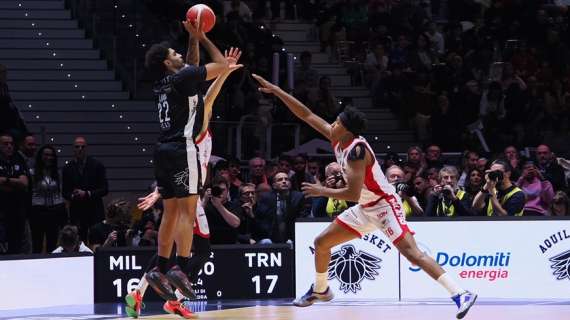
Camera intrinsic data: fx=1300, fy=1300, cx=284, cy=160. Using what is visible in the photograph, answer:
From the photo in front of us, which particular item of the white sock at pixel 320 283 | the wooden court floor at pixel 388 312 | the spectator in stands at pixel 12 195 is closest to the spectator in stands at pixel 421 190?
the wooden court floor at pixel 388 312

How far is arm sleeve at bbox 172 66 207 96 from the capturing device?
448 inches

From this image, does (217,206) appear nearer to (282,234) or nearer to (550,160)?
(282,234)

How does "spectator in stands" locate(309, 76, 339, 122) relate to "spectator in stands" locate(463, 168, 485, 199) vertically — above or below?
above

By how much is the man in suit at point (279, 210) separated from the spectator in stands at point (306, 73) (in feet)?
18.4

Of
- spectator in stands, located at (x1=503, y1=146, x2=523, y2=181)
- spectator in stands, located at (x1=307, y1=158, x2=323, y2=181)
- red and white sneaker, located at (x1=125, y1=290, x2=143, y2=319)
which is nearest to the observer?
red and white sneaker, located at (x1=125, y1=290, x2=143, y2=319)

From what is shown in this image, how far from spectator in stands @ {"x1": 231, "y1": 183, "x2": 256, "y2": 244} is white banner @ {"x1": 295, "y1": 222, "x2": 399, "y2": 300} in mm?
753

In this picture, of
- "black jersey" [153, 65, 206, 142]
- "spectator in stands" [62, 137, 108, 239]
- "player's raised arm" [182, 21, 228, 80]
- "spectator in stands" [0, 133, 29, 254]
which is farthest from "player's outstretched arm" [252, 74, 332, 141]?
"spectator in stands" [62, 137, 108, 239]

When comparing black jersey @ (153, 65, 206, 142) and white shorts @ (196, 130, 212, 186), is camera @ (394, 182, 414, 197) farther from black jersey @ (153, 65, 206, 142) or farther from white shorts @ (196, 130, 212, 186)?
black jersey @ (153, 65, 206, 142)

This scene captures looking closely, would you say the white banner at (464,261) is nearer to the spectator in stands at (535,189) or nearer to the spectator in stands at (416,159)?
the spectator in stands at (535,189)

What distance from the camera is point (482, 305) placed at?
13422mm

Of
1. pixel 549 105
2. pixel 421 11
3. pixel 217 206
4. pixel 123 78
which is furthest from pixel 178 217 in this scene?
pixel 421 11

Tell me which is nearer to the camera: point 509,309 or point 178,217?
point 178,217

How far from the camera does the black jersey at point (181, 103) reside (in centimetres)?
1141

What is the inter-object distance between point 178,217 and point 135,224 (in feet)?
14.8
